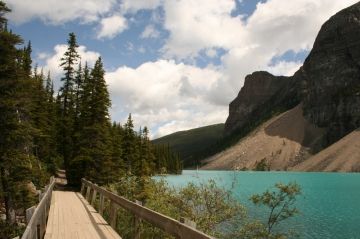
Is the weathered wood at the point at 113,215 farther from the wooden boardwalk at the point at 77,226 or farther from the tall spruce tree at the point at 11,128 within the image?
the tall spruce tree at the point at 11,128

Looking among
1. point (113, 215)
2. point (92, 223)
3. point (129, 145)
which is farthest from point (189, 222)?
point (129, 145)

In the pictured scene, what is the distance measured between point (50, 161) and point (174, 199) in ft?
113

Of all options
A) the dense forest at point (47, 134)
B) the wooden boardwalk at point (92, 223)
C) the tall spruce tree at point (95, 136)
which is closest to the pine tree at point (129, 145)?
the dense forest at point (47, 134)

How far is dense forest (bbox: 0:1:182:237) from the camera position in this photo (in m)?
22.0

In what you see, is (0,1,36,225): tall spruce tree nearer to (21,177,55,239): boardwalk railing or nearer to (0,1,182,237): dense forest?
(0,1,182,237): dense forest

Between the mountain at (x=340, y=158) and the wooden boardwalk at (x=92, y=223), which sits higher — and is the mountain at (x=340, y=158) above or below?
above

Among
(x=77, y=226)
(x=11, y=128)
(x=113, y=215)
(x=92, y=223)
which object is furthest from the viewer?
(x=11, y=128)

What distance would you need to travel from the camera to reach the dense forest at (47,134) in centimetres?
2203

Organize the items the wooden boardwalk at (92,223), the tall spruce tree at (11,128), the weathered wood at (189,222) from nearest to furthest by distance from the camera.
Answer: the weathered wood at (189,222), the wooden boardwalk at (92,223), the tall spruce tree at (11,128)

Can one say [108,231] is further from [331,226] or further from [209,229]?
[331,226]

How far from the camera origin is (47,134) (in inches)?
1901

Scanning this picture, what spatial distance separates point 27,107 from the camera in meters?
23.2

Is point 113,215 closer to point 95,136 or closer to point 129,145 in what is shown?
point 95,136

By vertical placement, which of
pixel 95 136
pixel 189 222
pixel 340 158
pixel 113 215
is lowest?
pixel 113 215
